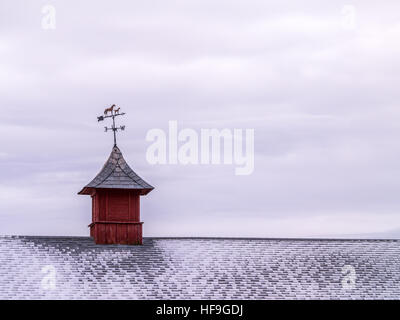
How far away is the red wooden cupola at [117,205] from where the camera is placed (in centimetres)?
5494

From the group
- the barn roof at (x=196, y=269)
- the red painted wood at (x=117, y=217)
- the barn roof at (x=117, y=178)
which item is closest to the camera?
the barn roof at (x=196, y=269)

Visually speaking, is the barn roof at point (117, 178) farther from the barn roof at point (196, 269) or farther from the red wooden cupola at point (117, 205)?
the barn roof at point (196, 269)

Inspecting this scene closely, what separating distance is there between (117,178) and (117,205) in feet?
4.41

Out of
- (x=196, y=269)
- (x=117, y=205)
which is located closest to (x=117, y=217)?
(x=117, y=205)

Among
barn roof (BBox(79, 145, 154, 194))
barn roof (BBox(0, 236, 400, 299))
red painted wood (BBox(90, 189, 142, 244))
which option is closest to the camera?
barn roof (BBox(0, 236, 400, 299))

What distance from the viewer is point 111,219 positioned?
55.2m

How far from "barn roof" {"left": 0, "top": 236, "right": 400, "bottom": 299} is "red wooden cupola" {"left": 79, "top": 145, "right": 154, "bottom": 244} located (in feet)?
2.28

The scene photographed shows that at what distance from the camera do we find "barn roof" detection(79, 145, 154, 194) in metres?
55.4

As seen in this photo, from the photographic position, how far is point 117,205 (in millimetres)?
55469

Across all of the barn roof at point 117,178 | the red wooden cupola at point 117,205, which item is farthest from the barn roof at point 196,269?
the barn roof at point 117,178

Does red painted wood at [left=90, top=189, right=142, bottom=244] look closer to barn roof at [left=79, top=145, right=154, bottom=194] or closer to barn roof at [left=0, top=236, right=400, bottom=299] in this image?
barn roof at [left=79, top=145, right=154, bottom=194]

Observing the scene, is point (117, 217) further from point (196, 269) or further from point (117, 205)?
point (196, 269)

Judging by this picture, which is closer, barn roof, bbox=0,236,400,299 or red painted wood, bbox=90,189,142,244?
barn roof, bbox=0,236,400,299

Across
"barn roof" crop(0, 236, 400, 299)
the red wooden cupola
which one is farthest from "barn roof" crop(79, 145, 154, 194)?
"barn roof" crop(0, 236, 400, 299)
